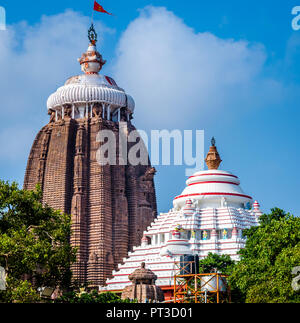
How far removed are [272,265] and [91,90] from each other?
36.7 meters

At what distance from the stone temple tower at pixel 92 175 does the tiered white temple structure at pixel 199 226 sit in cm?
364

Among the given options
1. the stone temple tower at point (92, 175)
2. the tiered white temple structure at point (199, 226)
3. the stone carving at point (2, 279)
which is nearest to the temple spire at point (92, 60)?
the stone temple tower at point (92, 175)

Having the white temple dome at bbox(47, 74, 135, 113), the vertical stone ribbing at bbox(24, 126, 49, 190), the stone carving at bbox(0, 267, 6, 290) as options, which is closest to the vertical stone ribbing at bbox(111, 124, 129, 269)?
the white temple dome at bbox(47, 74, 135, 113)

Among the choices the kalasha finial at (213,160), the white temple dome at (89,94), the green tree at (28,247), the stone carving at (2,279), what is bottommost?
the stone carving at (2,279)

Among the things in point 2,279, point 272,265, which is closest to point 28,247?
point 2,279

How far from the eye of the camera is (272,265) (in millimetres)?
32844

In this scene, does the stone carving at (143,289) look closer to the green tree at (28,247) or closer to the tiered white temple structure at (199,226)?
the tiered white temple structure at (199,226)

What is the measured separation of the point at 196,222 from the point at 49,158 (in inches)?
743

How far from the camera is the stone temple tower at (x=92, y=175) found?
56.8 metres

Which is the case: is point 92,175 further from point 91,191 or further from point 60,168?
point 60,168

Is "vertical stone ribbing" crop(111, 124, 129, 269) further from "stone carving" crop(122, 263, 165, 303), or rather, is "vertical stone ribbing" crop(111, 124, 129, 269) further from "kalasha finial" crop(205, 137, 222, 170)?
"stone carving" crop(122, 263, 165, 303)
